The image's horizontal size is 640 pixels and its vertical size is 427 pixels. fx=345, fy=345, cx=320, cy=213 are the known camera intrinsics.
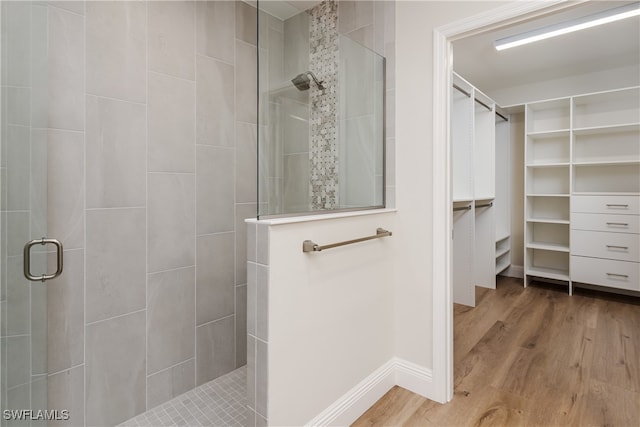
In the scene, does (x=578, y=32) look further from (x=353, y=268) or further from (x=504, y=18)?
(x=353, y=268)

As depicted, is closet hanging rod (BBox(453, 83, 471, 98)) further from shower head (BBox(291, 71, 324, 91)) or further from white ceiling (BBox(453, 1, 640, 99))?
shower head (BBox(291, 71, 324, 91))

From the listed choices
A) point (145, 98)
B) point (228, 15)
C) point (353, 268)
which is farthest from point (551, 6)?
point (145, 98)

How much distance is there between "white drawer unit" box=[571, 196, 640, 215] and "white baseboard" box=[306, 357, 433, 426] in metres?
2.93

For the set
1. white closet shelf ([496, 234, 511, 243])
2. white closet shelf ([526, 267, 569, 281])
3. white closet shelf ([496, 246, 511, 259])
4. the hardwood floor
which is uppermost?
white closet shelf ([496, 234, 511, 243])

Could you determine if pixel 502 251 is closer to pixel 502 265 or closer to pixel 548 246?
pixel 502 265

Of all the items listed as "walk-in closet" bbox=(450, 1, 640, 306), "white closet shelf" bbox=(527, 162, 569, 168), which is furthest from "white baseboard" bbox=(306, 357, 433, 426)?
"white closet shelf" bbox=(527, 162, 569, 168)

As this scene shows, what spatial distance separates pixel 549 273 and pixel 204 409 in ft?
12.7

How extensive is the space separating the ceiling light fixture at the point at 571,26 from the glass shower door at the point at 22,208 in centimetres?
321

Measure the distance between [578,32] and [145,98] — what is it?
339 centimetres

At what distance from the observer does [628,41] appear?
3084mm

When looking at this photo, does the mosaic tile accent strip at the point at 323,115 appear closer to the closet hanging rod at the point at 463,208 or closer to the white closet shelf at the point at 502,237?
the closet hanging rod at the point at 463,208

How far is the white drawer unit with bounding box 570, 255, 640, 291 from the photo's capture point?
3.37 meters

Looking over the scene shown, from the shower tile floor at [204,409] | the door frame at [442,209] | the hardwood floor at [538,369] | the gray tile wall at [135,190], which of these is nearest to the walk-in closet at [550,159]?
the hardwood floor at [538,369]

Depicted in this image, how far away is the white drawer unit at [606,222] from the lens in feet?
10.9
